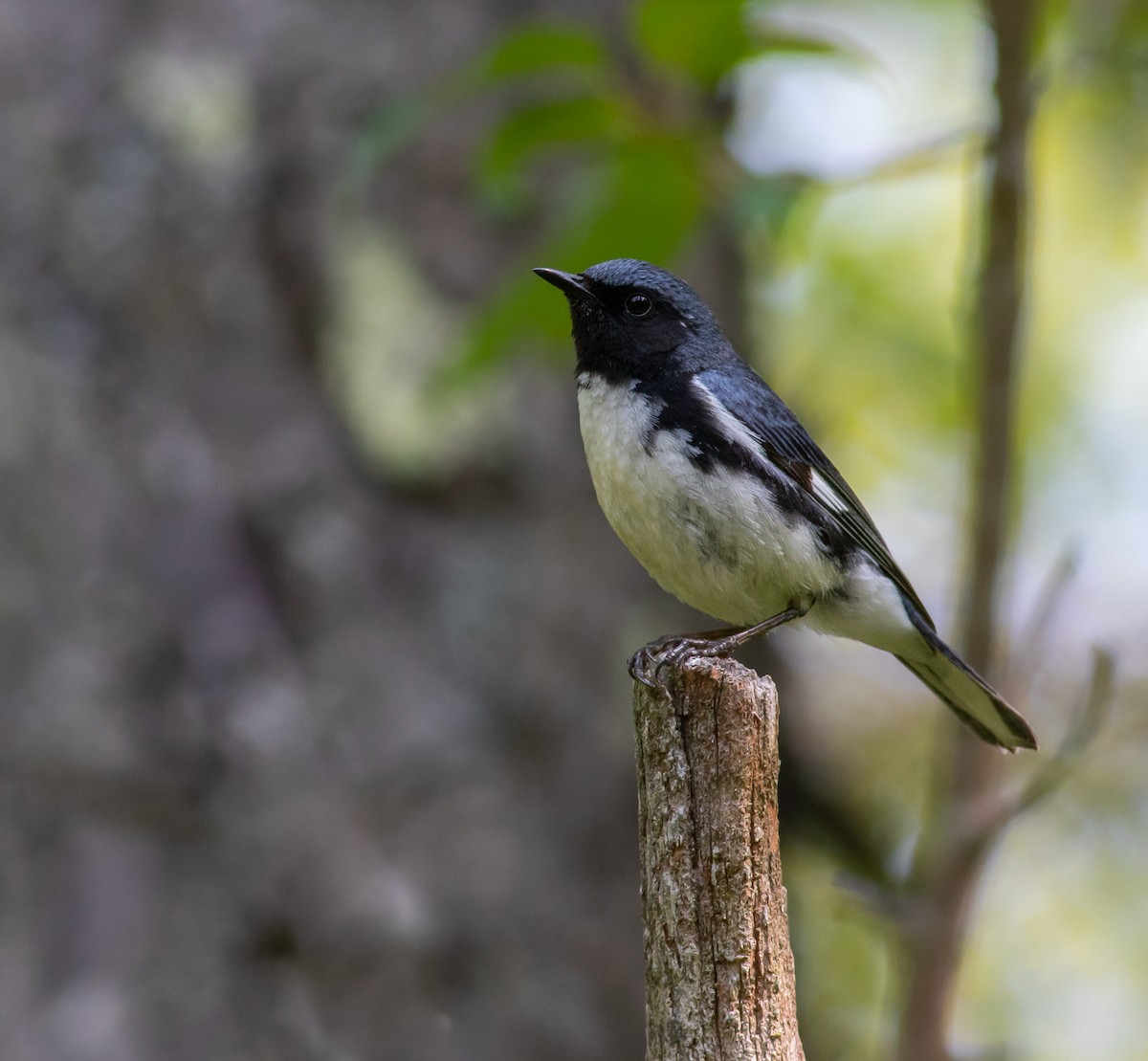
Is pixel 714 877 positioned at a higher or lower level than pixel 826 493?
lower

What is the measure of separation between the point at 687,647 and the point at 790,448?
34.0 inches

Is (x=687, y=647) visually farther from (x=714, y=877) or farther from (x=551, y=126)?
(x=551, y=126)

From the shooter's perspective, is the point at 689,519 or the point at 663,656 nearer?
the point at 663,656

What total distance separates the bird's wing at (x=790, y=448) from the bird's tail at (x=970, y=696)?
0.12m

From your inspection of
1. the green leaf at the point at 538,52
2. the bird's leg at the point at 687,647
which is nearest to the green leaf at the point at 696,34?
the green leaf at the point at 538,52

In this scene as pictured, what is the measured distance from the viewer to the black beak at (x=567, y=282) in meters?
3.58

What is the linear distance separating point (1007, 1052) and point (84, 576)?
3767mm

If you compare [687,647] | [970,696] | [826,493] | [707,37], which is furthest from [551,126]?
[970,696]

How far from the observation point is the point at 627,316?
152 inches

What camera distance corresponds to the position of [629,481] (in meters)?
3.46

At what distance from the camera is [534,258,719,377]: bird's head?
Result: 3.80 m

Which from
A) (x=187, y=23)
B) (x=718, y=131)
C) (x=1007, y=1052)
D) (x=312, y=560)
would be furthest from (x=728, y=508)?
(x=187, y=23)

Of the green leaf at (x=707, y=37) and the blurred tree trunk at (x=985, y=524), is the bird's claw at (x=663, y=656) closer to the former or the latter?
the blurred tree trunk at (x=985, y=524)

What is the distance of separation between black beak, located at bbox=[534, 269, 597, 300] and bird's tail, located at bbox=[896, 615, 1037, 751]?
4.71 feet
